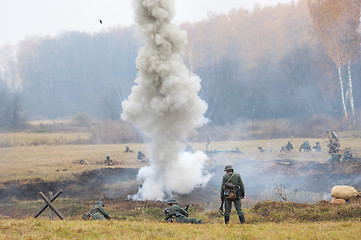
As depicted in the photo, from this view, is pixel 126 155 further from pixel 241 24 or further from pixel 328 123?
pixel 241 24

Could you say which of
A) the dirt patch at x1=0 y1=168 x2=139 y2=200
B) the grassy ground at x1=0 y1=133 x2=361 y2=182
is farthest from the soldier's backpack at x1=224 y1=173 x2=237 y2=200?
the grassy ground at x1=0 y1=133 x2=361 y2=182

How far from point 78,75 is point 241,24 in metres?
37.3

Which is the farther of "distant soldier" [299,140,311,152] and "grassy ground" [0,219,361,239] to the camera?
"distant soldier" [299,140,311,152]

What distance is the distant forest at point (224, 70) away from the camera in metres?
51.4

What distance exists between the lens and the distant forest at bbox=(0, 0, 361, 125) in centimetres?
5138

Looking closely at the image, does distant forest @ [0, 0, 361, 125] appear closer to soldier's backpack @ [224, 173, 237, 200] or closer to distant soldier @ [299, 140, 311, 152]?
distant soldier @ [299, 140, 311, 152]

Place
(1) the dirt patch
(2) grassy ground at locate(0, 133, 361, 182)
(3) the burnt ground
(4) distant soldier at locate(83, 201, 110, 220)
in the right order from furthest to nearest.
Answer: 1. (2) grassy ground at locate(0, 133, 361, 182)
2. (1) the dirt patch
3. (3) the burnt ground
4. (4) distant soldier at locate(83, 201, 110, 220)

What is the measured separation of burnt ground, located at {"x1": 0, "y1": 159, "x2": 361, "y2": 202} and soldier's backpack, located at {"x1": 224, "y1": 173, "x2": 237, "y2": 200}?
9468mm

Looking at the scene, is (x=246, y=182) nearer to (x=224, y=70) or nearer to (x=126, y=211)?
(x=126, y=211)

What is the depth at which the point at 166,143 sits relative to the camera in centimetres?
2480

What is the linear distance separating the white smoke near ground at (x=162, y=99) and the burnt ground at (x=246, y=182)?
179 centimetres

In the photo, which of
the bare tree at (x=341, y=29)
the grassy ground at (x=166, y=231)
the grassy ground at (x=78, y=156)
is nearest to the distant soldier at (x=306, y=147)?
the grassy ground at (x=78, y=156)

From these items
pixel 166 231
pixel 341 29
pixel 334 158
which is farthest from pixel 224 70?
pixel 166 231

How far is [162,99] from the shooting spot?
79.2 feet
